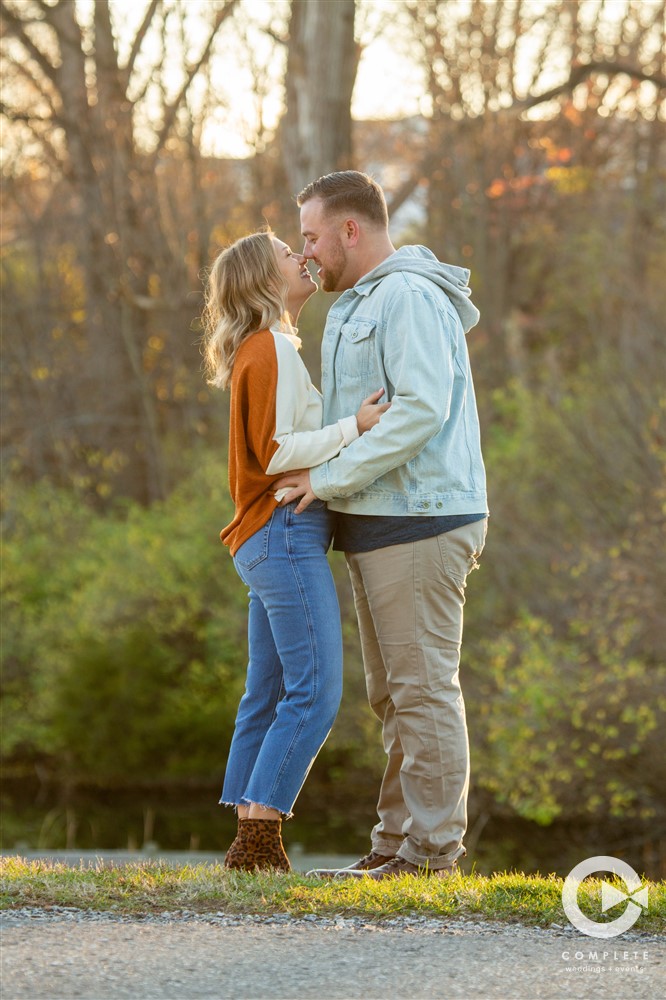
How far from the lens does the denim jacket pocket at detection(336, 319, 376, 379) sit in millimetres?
4258

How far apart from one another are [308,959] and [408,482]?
1458 mm

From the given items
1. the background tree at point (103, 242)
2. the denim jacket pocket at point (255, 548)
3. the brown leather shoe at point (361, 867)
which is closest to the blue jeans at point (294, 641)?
the denim jacket pocket at point (255, 548)

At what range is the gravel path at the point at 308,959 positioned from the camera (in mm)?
3115

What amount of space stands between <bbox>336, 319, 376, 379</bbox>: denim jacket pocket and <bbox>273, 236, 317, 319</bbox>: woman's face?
0.17 metres

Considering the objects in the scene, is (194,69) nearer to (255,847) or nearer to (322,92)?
(322,92)

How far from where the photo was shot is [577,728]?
384 inches

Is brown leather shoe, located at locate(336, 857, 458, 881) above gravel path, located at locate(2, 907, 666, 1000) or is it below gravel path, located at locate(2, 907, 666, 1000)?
below

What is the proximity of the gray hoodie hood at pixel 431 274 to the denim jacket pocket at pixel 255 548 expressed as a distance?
2.68 feet

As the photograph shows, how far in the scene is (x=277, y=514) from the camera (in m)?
4.18

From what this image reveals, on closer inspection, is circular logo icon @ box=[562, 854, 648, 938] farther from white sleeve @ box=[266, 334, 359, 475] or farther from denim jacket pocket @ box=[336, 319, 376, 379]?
denim jacket pocket @ box=[336, 319, 376, 379]

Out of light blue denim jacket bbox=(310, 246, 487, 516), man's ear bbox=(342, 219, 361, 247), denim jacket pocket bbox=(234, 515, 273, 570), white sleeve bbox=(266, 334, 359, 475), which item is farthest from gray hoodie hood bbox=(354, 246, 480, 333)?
denim jacket pocket bbox=(234, 515, 273, 570)

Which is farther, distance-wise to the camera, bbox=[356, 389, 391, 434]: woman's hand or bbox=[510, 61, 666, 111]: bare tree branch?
bbox=[510, 61, 666, 111]: bare tree branch

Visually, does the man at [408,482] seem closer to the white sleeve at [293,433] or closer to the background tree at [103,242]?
the white sleeve at [293,433]

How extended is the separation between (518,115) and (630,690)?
9.02 metres
